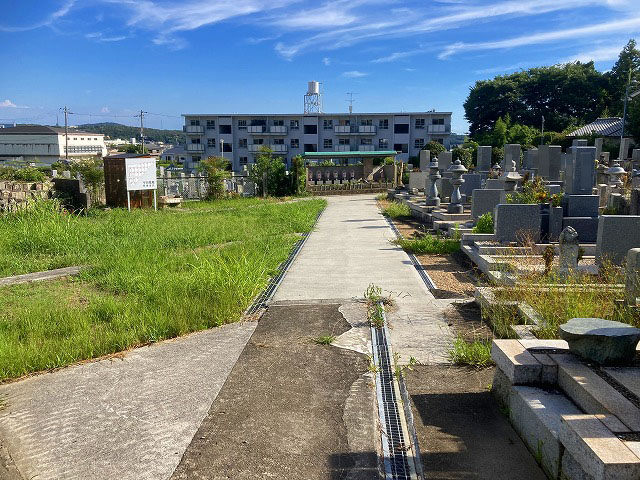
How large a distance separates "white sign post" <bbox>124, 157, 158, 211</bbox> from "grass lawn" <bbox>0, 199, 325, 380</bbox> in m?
3.50

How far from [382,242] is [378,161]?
23.6 m

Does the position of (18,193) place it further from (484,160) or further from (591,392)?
(484,160)

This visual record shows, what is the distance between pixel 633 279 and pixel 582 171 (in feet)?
18.8

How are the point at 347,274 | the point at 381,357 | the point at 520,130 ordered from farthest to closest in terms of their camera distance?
the point at 520,130
the point at 347,274
the point at 381,357

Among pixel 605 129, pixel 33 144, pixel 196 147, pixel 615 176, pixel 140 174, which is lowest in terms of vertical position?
pixel 140 174

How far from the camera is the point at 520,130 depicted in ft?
141

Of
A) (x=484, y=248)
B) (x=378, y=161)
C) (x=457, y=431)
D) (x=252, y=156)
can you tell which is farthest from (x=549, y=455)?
(x=252, y=156)

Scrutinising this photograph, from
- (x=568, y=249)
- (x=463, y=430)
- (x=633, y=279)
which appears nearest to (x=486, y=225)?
(x=568, y=249)

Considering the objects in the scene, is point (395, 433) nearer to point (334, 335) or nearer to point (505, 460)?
point (505, 460)

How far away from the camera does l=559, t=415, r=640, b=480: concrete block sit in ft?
7.45

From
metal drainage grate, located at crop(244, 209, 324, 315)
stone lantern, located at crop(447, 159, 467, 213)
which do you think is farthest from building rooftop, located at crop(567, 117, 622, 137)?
metal drainage grate, located at crop(244, 209, 324, 315)

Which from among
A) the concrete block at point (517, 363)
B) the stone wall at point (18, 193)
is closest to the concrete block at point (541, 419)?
the concrete block at point (517, 363)

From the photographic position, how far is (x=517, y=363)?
349 centimetres

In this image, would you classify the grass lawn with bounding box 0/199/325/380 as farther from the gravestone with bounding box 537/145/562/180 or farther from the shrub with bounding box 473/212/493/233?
the gravestone with bounding box 537/145/562/180
